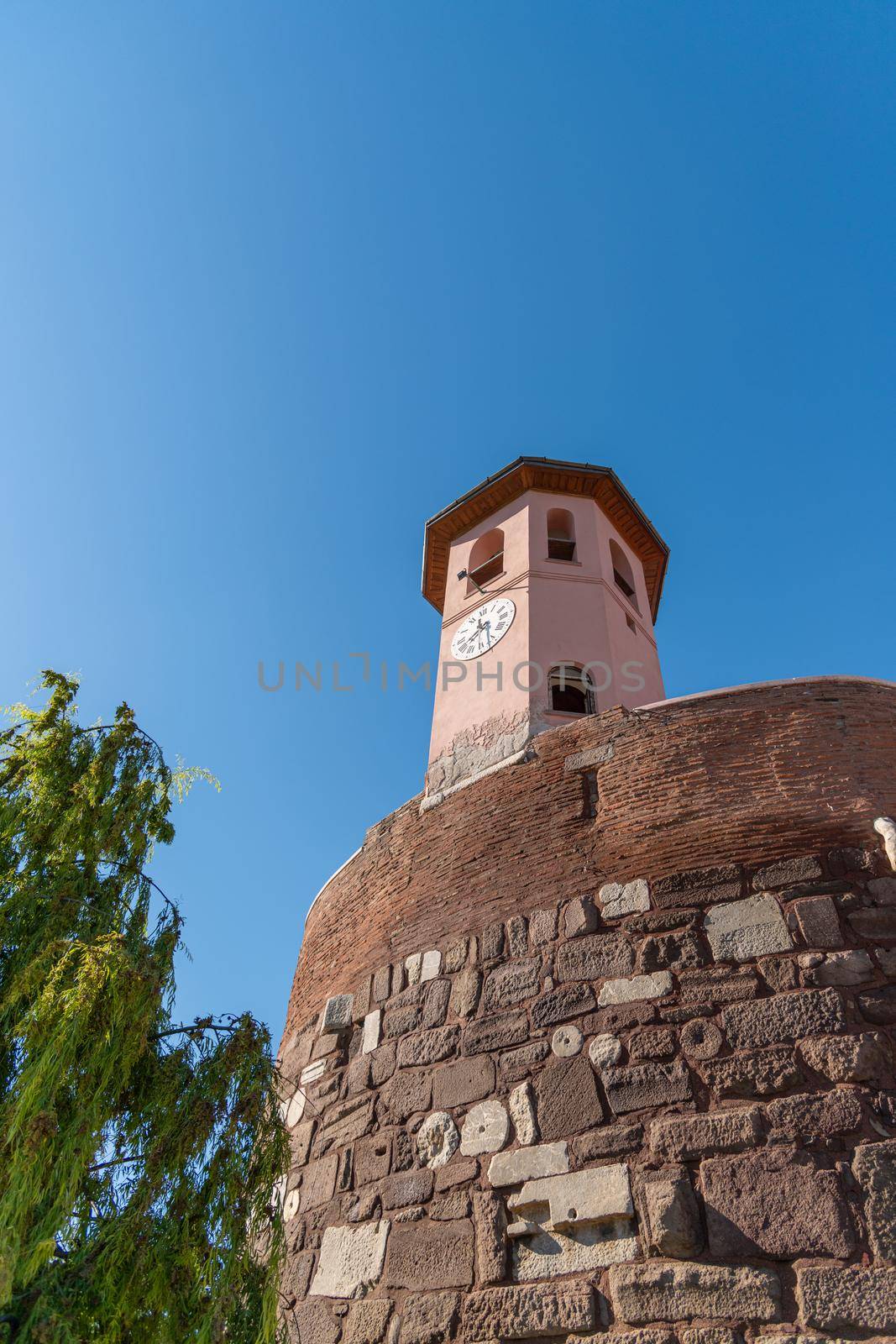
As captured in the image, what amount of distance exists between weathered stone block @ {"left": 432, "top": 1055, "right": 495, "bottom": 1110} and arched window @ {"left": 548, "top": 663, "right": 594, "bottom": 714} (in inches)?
173

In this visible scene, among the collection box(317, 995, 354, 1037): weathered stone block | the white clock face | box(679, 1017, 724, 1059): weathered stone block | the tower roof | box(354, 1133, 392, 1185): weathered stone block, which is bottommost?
box(354, 1133, 392, 1185): weathered stone block

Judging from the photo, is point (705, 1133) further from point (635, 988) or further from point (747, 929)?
point (747, 929)

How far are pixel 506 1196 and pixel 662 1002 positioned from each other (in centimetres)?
126

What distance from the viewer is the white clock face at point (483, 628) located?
10031 mm

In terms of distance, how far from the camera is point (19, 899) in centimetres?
405

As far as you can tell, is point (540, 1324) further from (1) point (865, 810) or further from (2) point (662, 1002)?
(1) point (865, 810)

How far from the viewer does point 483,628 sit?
1038 cm

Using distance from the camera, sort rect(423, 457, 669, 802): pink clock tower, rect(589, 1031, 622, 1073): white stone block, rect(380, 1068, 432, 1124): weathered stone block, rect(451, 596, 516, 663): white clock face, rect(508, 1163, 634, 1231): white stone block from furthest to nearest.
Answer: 1. rect(451, 596, 516, 663): white clock face
2. rect(423, 457, 669, 802): pink clock tower
3. rect(380, 1068, 432, 1124): weathered stone block
4. rect(589, 1031, 622, 1073): white stone block
5. rect(508, 1163, 634, 1231): white stone block

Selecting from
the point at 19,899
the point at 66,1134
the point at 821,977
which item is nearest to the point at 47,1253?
the point at 66,1134

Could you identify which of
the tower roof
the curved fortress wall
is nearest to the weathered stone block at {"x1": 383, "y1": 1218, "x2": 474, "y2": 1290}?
the curved fortress wall

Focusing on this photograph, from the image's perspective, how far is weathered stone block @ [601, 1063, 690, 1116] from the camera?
4.39 m

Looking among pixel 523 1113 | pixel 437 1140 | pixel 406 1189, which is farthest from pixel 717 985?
pixel 406 1189

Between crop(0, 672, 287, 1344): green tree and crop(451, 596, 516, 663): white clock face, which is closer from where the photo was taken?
crop(0, 672, 287, 1344): green tree

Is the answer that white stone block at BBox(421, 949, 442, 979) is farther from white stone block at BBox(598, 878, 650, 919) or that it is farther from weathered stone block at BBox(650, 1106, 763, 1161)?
weathered stone block at BBox(650, 1106, 763, 1161)
